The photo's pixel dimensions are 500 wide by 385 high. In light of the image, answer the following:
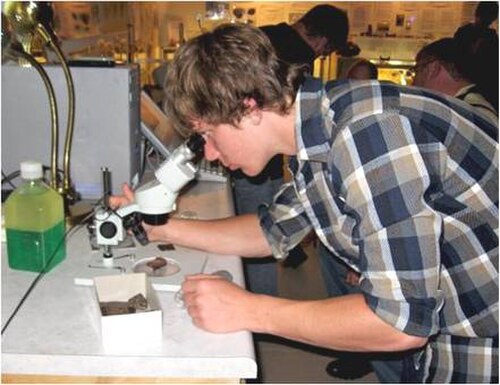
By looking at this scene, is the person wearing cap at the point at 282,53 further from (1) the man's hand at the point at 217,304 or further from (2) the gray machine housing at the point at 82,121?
(1) the man's hand at the point at 217,304

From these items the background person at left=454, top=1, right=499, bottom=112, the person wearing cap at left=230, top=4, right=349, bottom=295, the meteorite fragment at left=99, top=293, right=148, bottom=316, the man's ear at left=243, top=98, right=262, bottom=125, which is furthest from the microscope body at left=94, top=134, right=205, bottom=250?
the background person at left=454, top=1, right=499, bottom=112

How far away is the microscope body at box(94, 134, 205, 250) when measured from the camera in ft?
3.55

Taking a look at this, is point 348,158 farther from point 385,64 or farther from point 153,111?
point 385,64

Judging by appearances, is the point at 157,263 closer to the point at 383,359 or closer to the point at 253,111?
the point at 253,111

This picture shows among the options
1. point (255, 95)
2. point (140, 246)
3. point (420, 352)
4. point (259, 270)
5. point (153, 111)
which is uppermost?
point (255, 95)

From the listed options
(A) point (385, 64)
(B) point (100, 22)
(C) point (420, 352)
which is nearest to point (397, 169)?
(C) point (420, 352)

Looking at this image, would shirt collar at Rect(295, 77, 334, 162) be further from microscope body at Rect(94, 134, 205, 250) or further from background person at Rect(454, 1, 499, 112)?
background person at Rect(454, 1, 499, 112)

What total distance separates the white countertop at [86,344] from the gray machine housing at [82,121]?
19.3 inches

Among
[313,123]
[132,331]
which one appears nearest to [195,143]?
[313,123]

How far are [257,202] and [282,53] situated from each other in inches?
21.6

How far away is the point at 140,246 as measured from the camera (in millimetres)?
1210

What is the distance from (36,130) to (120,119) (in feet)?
0.69

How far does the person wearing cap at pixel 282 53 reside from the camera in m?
2.15

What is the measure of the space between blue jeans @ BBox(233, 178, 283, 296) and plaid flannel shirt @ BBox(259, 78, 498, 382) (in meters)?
1.08
